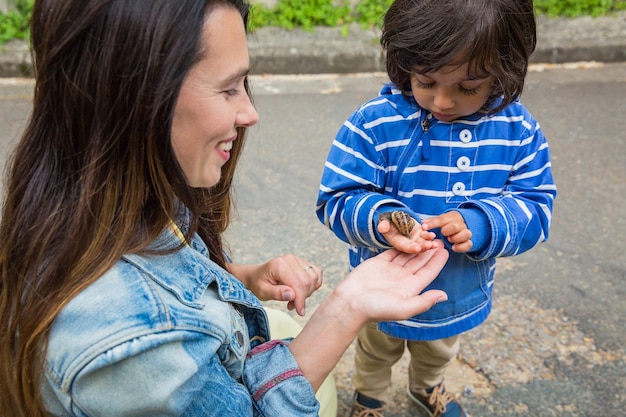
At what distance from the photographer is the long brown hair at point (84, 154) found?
3.86 ft

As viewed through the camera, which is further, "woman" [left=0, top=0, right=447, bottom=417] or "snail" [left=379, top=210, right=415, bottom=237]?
"snail" [left=379, top=210, right=415, bottom=237]

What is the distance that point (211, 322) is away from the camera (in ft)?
4.43

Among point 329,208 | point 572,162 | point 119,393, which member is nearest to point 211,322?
point 119,393

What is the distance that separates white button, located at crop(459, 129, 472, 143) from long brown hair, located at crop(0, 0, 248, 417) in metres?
0.85

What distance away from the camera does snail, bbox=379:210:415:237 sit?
1.70 metres

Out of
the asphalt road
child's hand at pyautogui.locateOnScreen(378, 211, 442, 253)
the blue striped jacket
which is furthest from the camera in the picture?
the asphalt road

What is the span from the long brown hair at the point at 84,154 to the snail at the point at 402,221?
626 millimetres

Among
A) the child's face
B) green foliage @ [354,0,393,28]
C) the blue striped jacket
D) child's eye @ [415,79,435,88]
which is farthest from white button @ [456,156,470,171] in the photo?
green foliage @ [354,0,393,28]

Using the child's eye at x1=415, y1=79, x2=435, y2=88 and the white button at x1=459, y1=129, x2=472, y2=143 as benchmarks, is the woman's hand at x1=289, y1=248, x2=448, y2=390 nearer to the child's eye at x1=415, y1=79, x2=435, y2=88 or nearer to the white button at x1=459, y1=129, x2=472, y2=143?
the white button at x1=459, y1=129, x2=472, y2=143

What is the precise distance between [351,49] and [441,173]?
144 inches

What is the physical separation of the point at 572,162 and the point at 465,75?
8.53 feet

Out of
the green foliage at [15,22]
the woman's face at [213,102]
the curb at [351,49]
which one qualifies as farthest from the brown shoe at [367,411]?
the green foliage at [15,22]

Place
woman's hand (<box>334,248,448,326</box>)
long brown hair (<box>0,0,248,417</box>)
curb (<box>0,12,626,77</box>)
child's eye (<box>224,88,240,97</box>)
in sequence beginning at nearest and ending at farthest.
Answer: long brown hair (<box>0,0,248,417</box>), child's eye (<box>224,88,240,97</box>), woman's hand (<box>334,248,448,326</box>), curb (<box>0,12,626,77</box>)

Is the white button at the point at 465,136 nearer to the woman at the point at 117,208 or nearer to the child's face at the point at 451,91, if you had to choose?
the child's face at the point at 451,91
